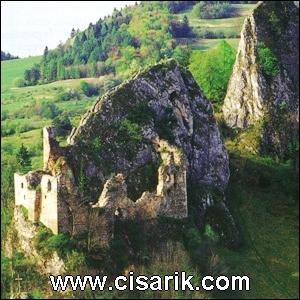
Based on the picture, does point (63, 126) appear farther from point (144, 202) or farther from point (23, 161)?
point (144, 202)

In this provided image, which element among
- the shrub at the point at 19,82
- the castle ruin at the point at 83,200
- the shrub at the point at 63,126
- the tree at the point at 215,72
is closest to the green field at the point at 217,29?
the tree at the point at 215,72

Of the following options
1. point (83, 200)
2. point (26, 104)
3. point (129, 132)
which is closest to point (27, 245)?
point (83, 200)

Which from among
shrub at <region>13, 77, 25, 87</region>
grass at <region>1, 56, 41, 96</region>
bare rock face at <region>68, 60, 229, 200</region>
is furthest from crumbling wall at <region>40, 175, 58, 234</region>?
shrub at <region>13, 77, 25, 87</region>

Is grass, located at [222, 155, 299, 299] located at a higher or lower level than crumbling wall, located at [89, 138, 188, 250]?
lower

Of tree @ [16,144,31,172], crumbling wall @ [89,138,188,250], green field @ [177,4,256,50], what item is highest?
green field @ [177,4,256,50]

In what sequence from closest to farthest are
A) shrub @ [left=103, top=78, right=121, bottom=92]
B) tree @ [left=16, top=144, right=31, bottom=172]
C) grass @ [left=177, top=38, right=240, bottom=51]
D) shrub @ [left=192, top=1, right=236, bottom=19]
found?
tree @ [left=16, top=144, right=31, bottom=172] < grass @ [left=177, top=38, right=240, bottom=51] < shrub @ [left=103, top=78, right=121, bottom=92] < shrub @ [left=192, top=1, right=236, bottom=19]

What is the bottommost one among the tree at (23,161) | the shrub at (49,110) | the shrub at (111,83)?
the tree at (23,161)

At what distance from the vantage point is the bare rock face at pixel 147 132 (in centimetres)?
4541

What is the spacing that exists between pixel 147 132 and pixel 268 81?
1611 centimetres

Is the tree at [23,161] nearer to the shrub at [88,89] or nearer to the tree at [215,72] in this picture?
the tree at [215,72]

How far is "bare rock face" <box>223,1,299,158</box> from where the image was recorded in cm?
6003

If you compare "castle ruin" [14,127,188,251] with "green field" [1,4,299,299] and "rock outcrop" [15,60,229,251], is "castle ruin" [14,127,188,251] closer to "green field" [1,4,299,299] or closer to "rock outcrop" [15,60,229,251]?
"rock outcrop" [15,60,229,251]

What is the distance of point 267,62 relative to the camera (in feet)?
202

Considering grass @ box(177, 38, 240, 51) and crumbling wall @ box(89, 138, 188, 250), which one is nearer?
crumbling wall @ box(89, 138, 188, 250)
